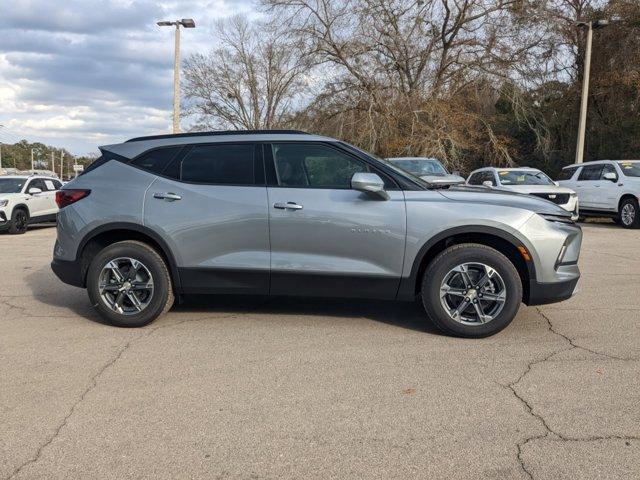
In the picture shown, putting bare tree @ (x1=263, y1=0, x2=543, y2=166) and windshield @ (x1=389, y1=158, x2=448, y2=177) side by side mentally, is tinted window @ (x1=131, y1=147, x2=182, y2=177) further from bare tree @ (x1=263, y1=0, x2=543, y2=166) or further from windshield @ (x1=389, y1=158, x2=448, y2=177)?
bare tree @ (x1=263, y1=0, x2=543, y2=166)

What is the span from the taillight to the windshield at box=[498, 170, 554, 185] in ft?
37.2

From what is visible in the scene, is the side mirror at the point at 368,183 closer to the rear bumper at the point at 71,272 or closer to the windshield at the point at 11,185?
the rear bumper at the point at 71,272

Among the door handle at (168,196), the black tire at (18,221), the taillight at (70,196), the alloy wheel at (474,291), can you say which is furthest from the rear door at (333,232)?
the black tire at (18,221)

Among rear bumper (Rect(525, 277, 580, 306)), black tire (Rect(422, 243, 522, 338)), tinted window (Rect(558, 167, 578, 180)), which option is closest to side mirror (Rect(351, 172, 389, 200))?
black tire (Rect(422, 243, 522, 338))

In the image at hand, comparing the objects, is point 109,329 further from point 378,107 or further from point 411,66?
point 411,66

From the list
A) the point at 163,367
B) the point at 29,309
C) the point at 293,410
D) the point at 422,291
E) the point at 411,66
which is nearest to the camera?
the point at 293,410

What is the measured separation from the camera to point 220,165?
5.25 metres

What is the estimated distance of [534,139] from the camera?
1136 inches

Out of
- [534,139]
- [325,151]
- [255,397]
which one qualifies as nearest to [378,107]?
[534,139]

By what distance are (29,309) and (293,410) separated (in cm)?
400

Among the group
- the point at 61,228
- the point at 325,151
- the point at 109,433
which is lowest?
the point at 109,433

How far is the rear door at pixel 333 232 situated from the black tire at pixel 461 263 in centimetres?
31

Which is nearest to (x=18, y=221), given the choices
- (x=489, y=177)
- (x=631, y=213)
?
(x=489, y=177)

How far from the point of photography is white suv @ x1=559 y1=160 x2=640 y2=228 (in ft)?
48.6
